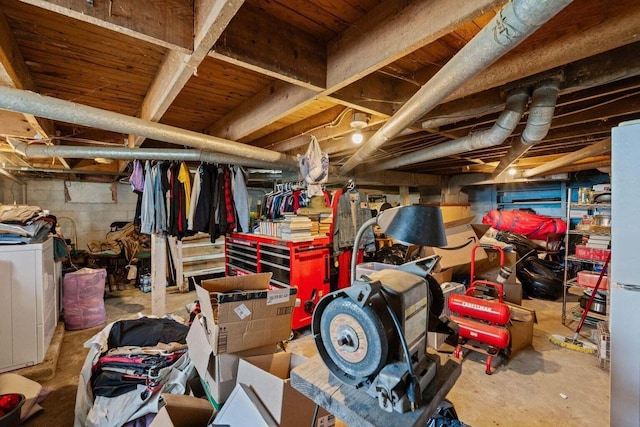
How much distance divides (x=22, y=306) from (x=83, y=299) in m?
1.12

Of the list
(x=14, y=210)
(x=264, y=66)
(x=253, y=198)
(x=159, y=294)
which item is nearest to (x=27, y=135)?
(x=14, y=210)

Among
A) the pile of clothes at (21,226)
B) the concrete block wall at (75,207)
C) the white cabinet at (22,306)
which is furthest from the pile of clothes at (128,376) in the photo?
the concrete block wall at (75,207)

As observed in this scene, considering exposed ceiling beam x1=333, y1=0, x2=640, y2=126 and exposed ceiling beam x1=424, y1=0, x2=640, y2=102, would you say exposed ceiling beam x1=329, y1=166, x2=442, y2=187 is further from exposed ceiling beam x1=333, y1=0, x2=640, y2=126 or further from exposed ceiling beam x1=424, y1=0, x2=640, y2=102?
exposed ceiling beam x1=424, y1=0, x2=640, y2=102

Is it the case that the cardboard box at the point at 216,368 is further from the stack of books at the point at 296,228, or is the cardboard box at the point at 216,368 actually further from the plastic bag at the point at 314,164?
the plastic bag at the point at 314,164

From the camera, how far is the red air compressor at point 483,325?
2.46 metres

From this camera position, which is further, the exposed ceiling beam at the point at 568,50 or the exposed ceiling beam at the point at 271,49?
the exposed ceiling beam at the point at 271,49

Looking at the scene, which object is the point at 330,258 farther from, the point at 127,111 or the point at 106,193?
the point at 106,193

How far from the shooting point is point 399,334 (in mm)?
718

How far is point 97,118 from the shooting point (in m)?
1.83

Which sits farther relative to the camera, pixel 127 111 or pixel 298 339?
pixel 298 339

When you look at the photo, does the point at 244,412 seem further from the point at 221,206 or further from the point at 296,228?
the point at 221,206

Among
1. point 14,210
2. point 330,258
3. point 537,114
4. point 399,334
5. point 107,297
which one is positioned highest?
point 537,114

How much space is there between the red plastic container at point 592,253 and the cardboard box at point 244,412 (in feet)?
13.0

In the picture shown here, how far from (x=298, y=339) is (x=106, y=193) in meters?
5.78
